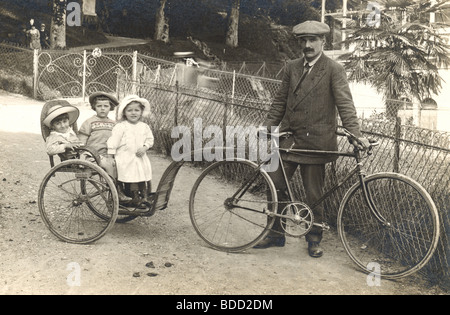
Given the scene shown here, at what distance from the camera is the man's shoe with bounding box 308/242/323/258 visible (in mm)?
4430

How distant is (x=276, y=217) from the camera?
4.46m

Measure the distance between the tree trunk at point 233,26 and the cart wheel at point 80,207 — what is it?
1294cm

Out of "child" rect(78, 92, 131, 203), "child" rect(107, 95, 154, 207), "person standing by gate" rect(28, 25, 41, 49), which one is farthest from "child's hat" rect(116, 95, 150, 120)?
"person standing by gate" rect(28, 25, 41, 49)

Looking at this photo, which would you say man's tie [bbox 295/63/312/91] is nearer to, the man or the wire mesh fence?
the man

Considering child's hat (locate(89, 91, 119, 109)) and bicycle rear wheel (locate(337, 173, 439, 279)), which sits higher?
child's hat (locate(89, 91, 119, 109))

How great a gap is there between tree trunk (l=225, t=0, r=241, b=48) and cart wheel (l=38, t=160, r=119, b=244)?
12939mm

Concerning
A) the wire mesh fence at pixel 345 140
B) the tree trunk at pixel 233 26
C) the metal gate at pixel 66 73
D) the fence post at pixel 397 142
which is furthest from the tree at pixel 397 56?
the tree trunk at pixel 233 26

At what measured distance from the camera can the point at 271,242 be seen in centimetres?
460

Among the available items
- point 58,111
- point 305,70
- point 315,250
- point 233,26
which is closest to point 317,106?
point 305,70

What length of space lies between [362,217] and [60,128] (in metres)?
2.68

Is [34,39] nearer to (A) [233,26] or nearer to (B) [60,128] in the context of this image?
(A) [233,26]

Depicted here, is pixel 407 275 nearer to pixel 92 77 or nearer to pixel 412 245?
pixel 412 245
